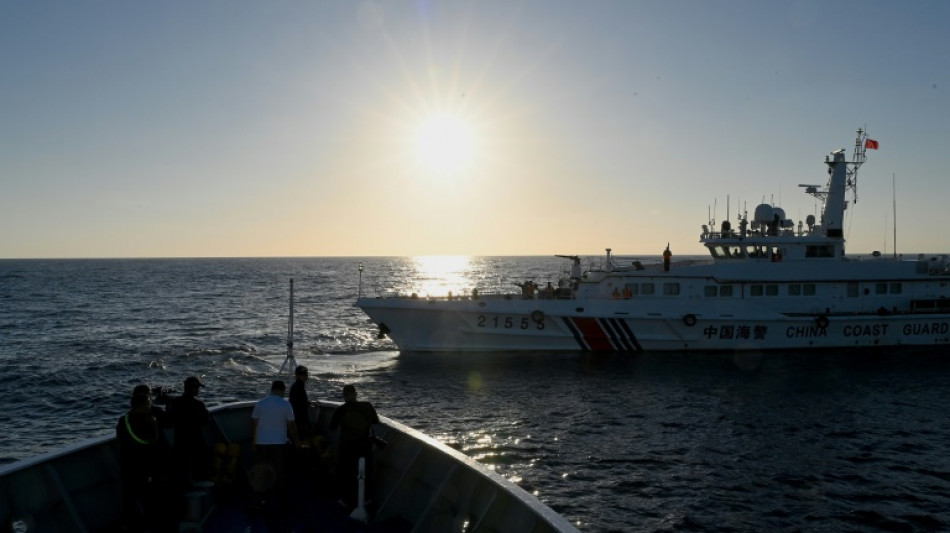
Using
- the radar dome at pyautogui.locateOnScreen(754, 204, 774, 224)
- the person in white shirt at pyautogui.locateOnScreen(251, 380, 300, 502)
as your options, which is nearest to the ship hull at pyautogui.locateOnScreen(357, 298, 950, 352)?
the radar dome at pyautogui.locateOnScreen(754, 204, 774, 224)

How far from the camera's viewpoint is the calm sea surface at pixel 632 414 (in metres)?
15.5

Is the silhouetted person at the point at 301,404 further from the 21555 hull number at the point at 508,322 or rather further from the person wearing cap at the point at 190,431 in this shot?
the 21555 hull number at the point at 508,322

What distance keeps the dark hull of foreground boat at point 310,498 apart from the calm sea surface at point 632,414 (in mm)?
6886

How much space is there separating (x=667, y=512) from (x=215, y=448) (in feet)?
32.3

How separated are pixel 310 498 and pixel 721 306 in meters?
28.1

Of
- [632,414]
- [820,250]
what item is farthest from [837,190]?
[632,414]

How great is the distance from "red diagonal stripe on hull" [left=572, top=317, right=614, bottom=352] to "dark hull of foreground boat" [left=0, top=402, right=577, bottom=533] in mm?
24348

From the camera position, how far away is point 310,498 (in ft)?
29.6

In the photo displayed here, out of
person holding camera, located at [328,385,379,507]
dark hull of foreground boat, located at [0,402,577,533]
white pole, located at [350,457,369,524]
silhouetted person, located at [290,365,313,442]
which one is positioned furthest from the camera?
silhouetted person, located at [290,365,313,442]

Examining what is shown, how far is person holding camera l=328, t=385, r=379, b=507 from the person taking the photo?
27.8 feet

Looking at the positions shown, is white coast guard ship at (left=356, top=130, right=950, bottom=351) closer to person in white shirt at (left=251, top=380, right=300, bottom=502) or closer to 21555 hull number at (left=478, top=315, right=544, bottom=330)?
21555 hull number at (left=478, top=315, right=544, bottom=330)

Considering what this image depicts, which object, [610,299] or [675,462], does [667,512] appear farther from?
[610,299]

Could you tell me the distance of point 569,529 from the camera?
539 cm

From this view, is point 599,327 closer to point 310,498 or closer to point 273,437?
point 310,498
